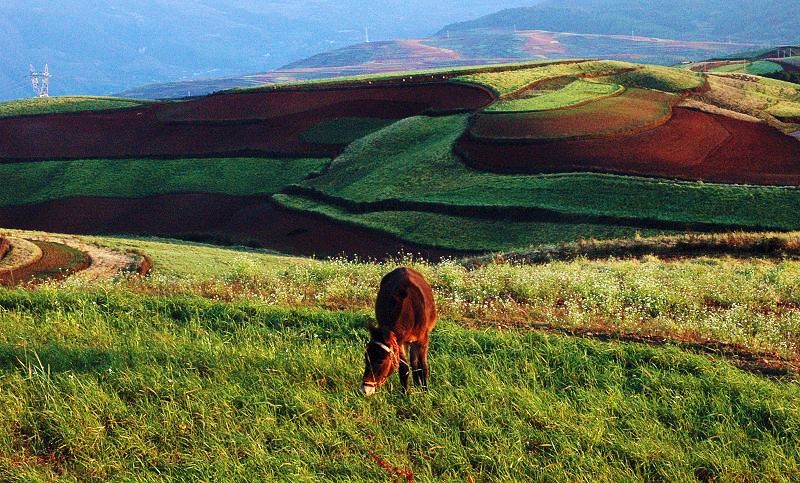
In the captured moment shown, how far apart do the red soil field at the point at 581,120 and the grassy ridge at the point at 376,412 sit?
4737 cm

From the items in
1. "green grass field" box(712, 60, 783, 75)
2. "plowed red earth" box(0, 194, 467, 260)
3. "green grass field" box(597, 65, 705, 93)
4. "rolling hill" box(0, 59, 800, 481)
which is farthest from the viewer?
"green grass field" box(712, 60, 783, 75)

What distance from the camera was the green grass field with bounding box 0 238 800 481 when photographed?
291 inches

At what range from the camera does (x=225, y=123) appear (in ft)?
255

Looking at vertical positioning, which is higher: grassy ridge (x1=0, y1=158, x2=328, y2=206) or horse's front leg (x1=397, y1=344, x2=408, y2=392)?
horse's front leg (x1=397, y1=344, x2=408, y2=392)

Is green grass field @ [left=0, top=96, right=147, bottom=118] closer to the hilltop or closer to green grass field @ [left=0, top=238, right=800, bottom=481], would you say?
the hilltop

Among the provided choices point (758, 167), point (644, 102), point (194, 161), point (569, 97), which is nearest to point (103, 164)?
point (194, 161)

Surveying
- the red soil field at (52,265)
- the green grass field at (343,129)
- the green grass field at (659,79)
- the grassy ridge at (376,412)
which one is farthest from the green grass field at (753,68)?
the grassy ridge at (376,412)

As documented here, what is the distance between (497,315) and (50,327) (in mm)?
7903

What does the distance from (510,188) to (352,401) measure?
1635 inches

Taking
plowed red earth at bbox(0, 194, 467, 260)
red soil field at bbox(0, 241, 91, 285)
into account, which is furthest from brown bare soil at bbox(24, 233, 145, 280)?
plowed red earth at bbox(0, 194, 467, 260)

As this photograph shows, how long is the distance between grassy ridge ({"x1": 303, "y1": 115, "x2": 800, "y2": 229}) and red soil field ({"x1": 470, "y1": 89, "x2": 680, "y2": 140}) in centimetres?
348

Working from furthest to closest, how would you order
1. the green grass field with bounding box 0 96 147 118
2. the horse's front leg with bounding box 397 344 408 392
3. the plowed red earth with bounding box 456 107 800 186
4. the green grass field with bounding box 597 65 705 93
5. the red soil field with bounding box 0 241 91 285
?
the green grass field with bounding box 0 96 147 118 < the green grass field with bounding box 597 65 705 93 < the plowed red earth with bounding box 456 107 800 186 < the red soil field with bounding box 0 241 91 285 < the horse's front leg with bounding box 397 344 408 392

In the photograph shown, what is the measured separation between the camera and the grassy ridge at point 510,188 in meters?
41.3

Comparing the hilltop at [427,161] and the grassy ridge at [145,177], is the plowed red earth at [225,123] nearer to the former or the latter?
the hilltop at [427,161]
